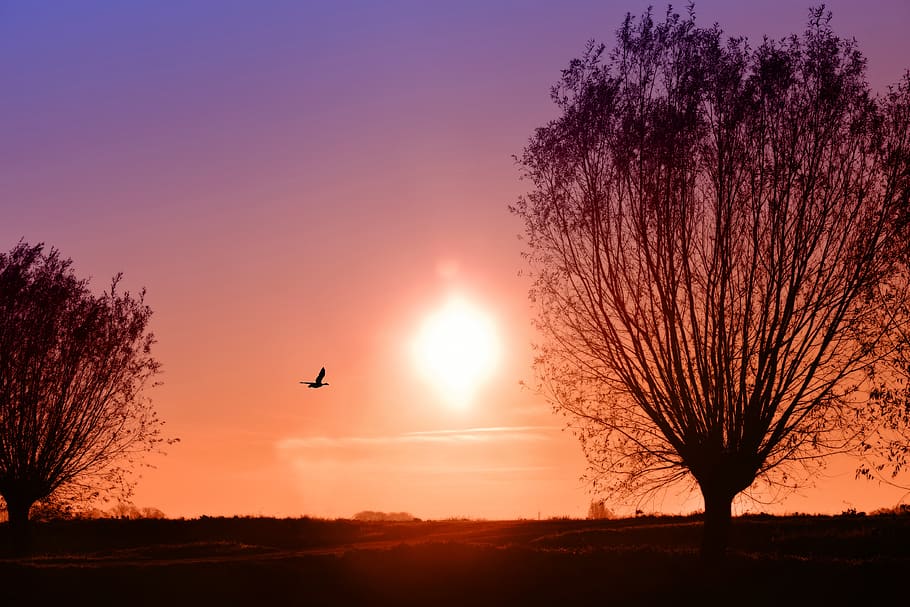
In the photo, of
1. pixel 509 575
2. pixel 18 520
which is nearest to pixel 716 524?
pixel 509 575

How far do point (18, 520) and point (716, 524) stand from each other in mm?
38665

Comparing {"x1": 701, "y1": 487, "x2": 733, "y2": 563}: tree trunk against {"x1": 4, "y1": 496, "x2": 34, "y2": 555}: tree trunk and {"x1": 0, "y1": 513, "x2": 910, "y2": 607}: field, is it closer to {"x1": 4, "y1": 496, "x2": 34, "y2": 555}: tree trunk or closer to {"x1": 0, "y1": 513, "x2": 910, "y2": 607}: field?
{"x1": 0, "y1": 513, "x2": 910, "y2": 607}: field

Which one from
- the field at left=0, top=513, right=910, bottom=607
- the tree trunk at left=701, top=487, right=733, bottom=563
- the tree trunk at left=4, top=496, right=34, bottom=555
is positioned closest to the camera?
the field at left=0, top=513, right=910, bottom=607

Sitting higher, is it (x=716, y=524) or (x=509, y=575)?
(x=716, y=524)

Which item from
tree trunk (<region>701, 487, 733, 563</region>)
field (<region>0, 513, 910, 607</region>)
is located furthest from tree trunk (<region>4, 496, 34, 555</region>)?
tree trunk (<region>701, 487, 733, 563</region>)

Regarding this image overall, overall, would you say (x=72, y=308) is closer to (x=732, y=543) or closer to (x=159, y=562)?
(x=159, y=562)

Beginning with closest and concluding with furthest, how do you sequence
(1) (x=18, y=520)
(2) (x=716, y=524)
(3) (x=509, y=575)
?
(2) (x=716, y=524) → (3) (x=509, y=575) → (1) (x=18, y=520)

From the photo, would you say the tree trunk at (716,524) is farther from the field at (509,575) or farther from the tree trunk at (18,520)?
the tree trunk at (18,520)

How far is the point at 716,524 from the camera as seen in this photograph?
32.9 metres

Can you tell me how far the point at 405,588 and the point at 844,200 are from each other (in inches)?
803

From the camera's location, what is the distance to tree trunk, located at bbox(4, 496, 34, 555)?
51.4 m

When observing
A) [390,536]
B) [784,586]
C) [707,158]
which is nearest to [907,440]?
[784,586]

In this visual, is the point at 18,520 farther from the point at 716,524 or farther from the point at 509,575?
the point at 716,524

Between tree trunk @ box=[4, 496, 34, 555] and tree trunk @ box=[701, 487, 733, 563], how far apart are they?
37688 millimetres
